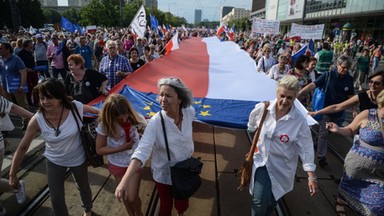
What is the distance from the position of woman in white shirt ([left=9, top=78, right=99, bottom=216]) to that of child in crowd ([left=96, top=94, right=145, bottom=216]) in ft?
0.90

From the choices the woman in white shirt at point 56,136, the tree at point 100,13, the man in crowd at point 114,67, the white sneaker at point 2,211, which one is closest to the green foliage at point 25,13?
the tree at point 100,13

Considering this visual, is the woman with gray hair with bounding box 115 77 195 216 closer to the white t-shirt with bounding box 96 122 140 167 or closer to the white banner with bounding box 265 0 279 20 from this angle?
the white t-shirt with bounding box 96 122 140 167

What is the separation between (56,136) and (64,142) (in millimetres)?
96

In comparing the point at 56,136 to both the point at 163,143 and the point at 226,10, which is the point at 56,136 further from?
the point at 226,10

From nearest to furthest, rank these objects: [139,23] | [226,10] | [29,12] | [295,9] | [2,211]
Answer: [2,211] < [139,23] < [29,12] < [295,9] < [226,10]

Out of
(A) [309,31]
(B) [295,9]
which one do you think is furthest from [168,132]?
(B) [295,9]

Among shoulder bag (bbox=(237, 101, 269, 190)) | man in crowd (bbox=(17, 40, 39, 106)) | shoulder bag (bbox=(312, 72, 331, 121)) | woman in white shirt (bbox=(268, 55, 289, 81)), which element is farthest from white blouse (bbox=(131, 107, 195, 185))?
man in crowd (bbox=(17, 40, 39, 106))

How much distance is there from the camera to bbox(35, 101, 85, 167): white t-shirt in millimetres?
2605

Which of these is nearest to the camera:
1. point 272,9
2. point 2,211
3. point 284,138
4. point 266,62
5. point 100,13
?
point 284,138

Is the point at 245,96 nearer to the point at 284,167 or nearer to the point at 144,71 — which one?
the point at 284,167

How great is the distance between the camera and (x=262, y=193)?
2502 mm

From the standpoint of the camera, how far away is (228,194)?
3.75m

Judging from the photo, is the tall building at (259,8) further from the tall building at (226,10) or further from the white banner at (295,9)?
the tall building at (226,10)

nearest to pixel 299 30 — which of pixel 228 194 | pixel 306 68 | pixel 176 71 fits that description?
pixel 306 68
